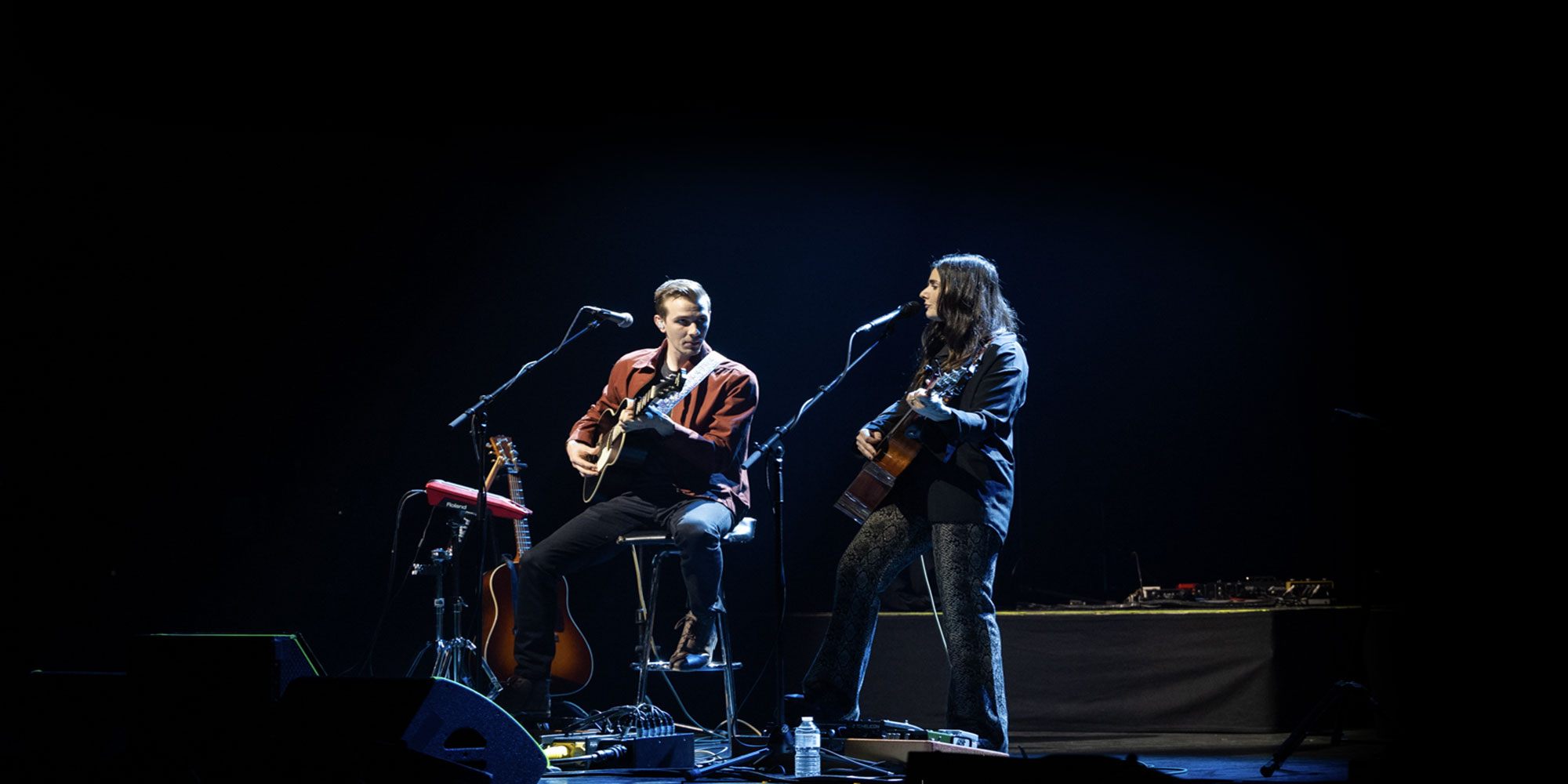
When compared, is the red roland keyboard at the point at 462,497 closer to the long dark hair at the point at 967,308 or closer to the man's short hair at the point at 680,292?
the man's short hair at the point at 680,292

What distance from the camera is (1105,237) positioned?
645 centimetres

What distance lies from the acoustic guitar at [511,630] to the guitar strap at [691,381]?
882mm

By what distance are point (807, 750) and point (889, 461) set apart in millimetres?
1098

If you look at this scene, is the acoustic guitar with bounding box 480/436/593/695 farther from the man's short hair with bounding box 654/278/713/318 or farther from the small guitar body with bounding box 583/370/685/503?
the man's short hair with bounding box 654/278/713/318

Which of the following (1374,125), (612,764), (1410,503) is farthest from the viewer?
(1374,125)

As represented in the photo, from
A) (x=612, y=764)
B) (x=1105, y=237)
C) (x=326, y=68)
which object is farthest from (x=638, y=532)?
(x=1105, y=237)

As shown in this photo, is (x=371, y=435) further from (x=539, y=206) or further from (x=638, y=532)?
(x=638, y=532)

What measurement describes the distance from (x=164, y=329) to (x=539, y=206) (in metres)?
2.05

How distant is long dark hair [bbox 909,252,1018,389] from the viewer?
4223 mm

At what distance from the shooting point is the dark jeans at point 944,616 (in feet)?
12.5

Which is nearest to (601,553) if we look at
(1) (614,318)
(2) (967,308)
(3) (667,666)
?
(3) (667,666)

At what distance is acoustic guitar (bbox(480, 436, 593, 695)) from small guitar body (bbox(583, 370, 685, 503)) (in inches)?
17.0

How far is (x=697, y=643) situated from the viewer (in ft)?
15.5

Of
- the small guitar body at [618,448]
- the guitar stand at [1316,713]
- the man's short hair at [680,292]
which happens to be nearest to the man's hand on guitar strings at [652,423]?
the small guitar body at [618,448]
